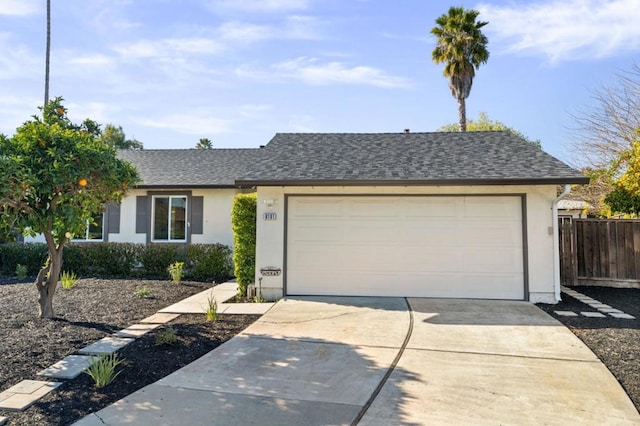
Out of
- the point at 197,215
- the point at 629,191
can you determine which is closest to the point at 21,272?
the point at 197,215

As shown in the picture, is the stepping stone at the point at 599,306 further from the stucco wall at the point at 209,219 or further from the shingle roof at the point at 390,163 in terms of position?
the stucco wall at the point at 209,219

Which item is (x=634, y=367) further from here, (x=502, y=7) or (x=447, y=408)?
(x=502, y=7)

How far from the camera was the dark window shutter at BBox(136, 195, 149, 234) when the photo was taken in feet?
39.8

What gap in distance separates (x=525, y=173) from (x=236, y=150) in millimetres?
11144

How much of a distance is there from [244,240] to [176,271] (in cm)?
267

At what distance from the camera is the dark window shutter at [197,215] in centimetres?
1198

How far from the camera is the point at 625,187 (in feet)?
32.1

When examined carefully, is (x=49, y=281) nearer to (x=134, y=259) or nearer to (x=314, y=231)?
(x=314, y=231)

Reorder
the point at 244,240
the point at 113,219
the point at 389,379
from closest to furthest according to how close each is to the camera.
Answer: the point at 389,379, the point at 244,240, the point at 113,219

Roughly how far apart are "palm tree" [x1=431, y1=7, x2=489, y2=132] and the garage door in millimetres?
13886

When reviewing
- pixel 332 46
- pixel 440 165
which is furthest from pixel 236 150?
pixel 440 165

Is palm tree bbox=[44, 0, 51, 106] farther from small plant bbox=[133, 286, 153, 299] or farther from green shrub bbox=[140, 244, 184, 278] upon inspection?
small plant bbox=[133, 286, 153, 299]

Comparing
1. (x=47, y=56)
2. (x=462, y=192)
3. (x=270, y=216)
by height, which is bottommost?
(x=270, y=216)

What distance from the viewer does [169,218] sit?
40.1 ft
